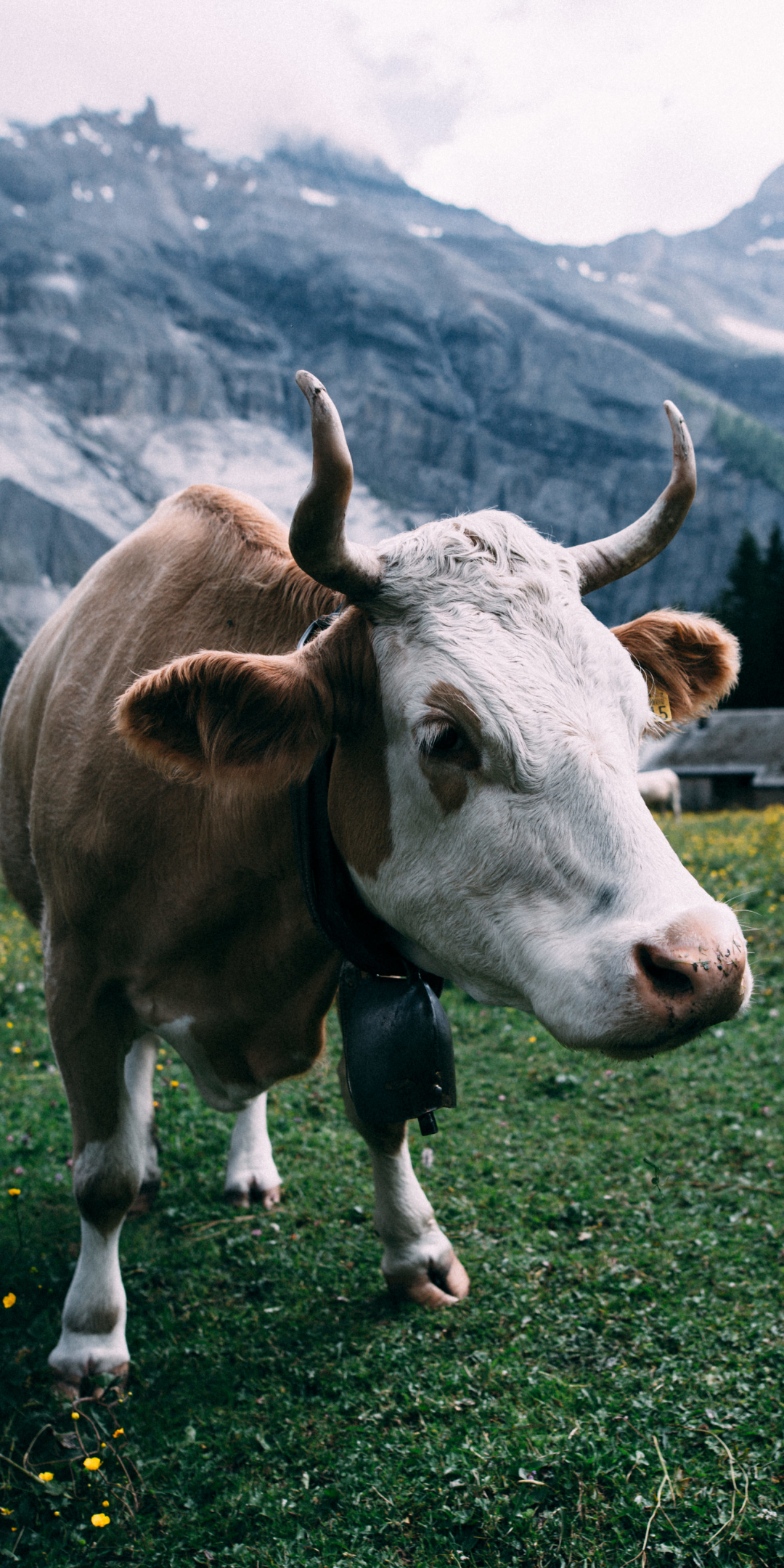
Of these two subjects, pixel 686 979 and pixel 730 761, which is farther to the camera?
pixel 730 761

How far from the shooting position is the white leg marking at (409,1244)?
3.70m

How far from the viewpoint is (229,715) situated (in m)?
2.55

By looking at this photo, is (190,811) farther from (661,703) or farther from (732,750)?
(732,750)

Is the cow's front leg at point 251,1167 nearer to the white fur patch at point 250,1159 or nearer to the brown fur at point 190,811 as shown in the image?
the white fur patch at point 250,1159

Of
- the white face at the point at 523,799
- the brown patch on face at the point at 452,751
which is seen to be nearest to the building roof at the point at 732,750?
the white face at the point at 523,799

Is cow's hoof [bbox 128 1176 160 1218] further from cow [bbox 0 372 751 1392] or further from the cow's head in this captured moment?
the cow's head

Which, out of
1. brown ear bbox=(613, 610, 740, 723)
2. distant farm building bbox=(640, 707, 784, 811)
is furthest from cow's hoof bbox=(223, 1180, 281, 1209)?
distant farm building bbox=(640, 707, 784, 811)

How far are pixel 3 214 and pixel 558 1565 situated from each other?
726 ft

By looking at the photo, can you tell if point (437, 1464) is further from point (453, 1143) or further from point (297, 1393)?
point (453, 1143)

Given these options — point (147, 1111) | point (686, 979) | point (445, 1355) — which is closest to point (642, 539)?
point (686, 979)

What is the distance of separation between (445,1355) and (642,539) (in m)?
2.90

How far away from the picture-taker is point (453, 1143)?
16.5 feet

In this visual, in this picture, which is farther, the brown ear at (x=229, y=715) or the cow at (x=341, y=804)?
the brown ear at (x=229, y=715)

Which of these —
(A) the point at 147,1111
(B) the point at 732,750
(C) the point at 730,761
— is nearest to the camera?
(A) the point at 147,1111
